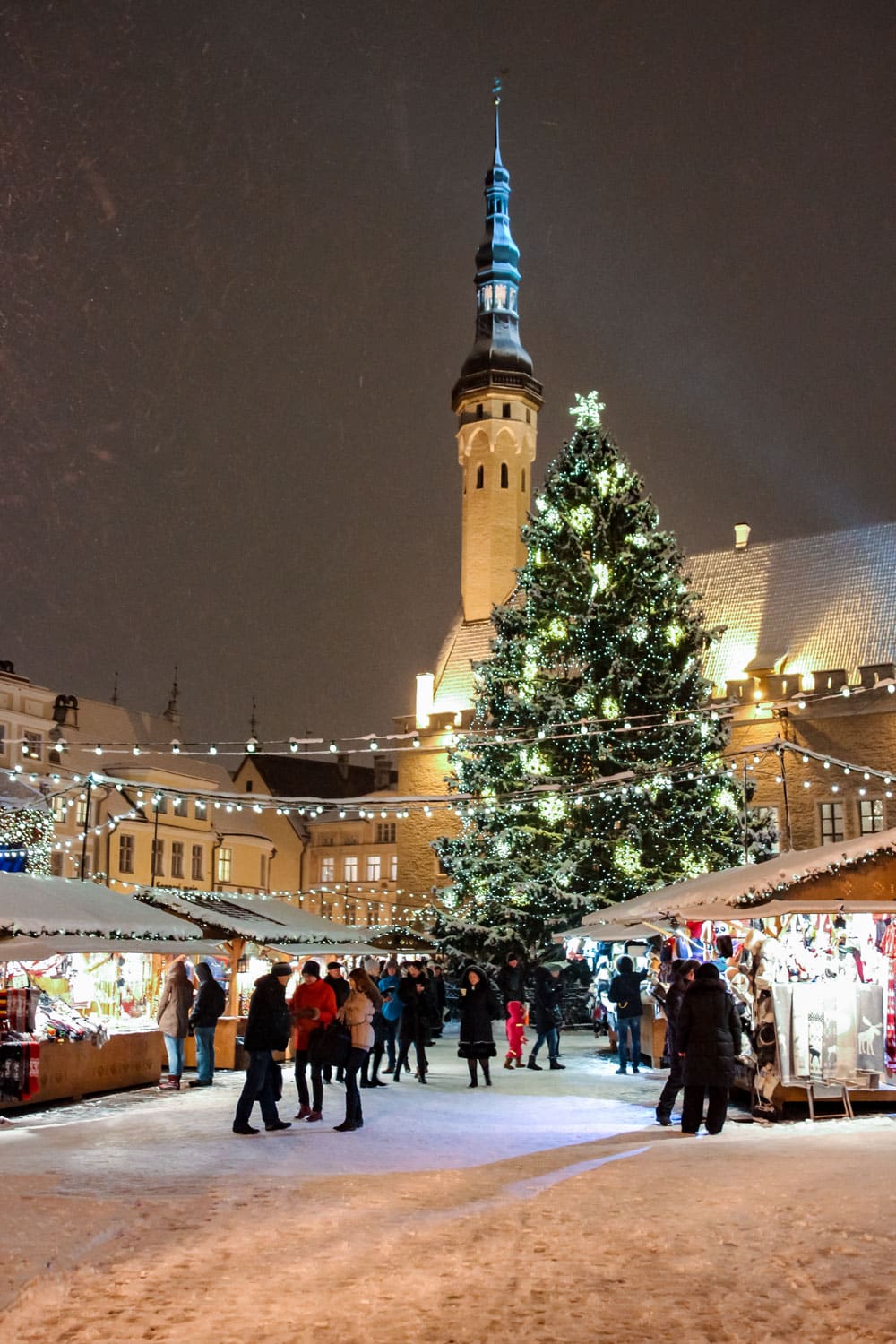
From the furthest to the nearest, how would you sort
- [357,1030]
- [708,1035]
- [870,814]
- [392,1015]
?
[870,814] < [392,1015] < [357,1030] < [708,1035]

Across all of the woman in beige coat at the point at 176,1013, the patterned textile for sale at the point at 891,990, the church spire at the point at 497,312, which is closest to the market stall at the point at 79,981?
the woman in beige coat at the point at 176,1013

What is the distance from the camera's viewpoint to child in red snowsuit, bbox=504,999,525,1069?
19188 mm

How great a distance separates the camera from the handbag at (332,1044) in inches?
484

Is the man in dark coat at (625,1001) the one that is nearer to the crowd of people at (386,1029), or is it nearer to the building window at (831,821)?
the crowd of people at (386,1029)

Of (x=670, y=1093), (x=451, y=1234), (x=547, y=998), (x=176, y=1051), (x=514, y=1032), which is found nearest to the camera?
(x=451, y=1234)

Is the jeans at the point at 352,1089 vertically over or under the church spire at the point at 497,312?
under

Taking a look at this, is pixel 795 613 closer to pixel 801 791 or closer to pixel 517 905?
pixel 801 791

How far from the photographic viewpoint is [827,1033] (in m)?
12.9

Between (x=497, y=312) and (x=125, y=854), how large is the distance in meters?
24.9

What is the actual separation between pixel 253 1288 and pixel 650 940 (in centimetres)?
1548

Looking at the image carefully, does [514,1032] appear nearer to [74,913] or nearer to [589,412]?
[74,913]

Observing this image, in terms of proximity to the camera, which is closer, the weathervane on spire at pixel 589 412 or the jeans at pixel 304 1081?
the jeans at pixel 304 1081

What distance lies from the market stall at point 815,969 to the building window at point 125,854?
124 feet

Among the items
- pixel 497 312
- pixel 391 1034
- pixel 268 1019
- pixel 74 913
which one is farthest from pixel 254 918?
pixel 497 312
